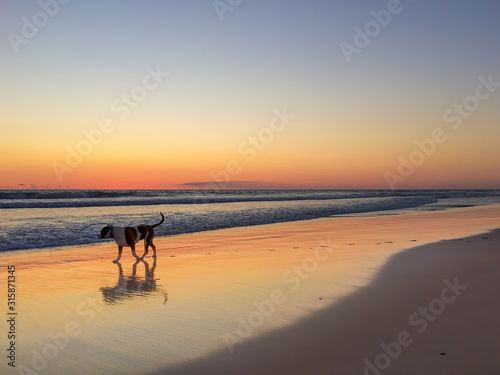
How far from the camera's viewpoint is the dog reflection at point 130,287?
19.8ft

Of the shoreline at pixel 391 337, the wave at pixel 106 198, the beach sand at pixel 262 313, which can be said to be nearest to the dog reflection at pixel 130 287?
the beach sand at pixel 262 313

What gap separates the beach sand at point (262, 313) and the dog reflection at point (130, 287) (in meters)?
0.03

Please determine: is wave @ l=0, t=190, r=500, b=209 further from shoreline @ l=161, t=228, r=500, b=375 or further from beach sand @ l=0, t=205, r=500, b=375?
Result: shoreline @ l=161, t=228, r=500, b=375

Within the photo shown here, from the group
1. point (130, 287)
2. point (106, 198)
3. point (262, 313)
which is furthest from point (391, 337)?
point (106, 198)

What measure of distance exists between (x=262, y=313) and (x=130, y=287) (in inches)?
96.1

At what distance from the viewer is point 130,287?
6605mm

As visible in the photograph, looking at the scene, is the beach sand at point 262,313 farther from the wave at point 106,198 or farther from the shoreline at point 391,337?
the wave at point 106,198

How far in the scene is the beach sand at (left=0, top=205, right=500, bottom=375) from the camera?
Result: 3.76 meters

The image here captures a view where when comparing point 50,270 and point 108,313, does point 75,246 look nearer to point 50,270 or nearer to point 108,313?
point 50,270

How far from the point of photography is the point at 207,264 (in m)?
8.38

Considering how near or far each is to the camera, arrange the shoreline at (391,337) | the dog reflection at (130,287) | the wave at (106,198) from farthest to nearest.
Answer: the wave at (106,198)
the dog reflection at (130,287)
the shoreline at (391,337)

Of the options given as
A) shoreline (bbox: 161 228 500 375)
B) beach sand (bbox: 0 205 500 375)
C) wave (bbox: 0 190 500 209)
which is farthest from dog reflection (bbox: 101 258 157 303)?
wave (bbox: 0 190 500 209)

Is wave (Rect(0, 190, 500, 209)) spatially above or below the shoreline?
above

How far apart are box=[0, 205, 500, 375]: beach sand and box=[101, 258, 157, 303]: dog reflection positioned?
3 centimetres
